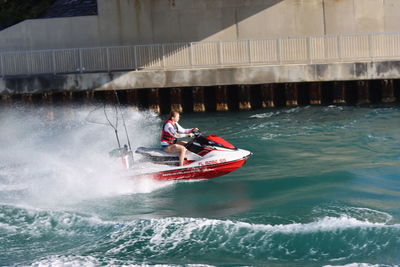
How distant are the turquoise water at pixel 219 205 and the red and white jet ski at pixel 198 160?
0.26 m

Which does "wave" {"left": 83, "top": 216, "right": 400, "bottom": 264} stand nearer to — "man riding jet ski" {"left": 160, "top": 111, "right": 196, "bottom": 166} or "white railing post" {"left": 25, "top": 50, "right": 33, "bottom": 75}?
"man riding jet ski" {"left": 160, "top": 111, "right": 196, "bottom": 166}

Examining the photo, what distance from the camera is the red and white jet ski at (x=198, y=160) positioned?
14.1 m

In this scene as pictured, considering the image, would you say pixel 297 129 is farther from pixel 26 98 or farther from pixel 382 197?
pixel 26 98

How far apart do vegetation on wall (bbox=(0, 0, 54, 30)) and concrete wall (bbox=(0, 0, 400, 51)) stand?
288 cm

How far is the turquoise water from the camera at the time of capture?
33.0ft

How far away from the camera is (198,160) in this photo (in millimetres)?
14297

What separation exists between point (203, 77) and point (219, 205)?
42.4ft

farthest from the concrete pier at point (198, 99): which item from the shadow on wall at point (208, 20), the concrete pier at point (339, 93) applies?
the concrete pier at point (339, 93)

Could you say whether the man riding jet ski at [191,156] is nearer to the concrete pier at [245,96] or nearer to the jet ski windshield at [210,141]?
the jet ski windshield at [210,141]

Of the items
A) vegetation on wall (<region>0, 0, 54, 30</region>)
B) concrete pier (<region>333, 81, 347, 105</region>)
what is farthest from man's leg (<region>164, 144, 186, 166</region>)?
vegetation on wall (<region>0, 0, 54, 30</region>)

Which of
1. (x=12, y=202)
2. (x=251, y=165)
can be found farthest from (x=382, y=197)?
(x=12, y=202)

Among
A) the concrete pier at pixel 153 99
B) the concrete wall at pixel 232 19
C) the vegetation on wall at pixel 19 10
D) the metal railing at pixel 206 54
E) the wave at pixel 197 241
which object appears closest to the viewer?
the wave at pixel 197 241

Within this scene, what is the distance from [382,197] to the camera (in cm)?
1269

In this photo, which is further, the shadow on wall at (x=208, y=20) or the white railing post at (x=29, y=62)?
the shadow on wall at (x=208, y=20)
